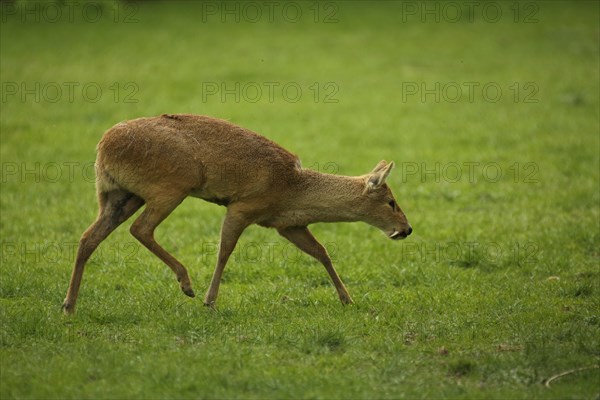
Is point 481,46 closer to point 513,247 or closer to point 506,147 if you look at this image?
point 506,147

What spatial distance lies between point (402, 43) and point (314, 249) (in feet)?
52.8

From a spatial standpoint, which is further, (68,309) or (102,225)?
(102,225)

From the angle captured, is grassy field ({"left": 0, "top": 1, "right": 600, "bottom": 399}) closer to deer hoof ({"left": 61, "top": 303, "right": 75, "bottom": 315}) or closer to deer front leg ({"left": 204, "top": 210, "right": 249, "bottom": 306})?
deer hoof ({"left": 61, "top": 303, "right": 75, "bottom": 315})

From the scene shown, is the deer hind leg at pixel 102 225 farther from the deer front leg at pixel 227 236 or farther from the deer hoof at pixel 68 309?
the deer front leg at pixel 227 236

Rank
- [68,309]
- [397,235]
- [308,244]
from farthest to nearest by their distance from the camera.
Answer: [397,235]
[308,244]
[68,309]

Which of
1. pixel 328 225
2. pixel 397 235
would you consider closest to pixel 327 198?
pixel 397 235

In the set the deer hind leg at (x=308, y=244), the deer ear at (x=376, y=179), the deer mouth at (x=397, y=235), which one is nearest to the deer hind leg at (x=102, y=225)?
the deer hind leg at (x=308, y=244)

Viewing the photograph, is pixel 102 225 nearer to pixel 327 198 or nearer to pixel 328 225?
pixel 327 198

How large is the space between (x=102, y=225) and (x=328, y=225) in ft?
13.3

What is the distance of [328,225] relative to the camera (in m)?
11.6

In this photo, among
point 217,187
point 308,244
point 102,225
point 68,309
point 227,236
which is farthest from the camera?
point 308,244

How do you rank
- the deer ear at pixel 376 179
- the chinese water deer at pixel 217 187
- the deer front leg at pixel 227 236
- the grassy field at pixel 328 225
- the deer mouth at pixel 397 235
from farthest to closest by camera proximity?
the deer mouth at pixel 397 235
the deer ear at pixel 376 179
the deer front leg at pixel 227 236
the chinese water deer at pixel 217 187
the grassy field at pixel 328 225

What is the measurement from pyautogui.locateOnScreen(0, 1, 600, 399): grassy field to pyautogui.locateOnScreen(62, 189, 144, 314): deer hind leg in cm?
21

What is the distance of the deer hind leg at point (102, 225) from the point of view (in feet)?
26.0
